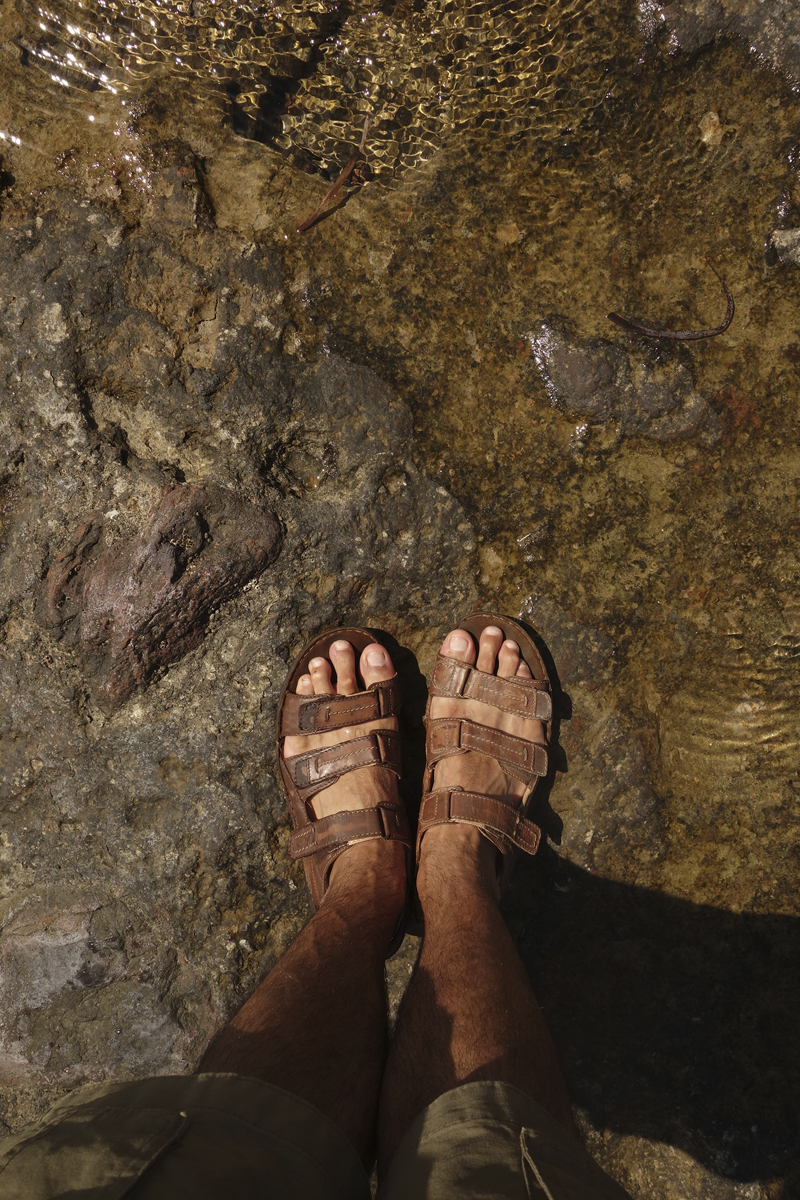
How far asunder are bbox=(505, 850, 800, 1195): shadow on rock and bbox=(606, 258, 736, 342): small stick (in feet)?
5.54

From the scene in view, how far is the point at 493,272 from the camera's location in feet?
7.02

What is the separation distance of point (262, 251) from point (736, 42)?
1492mm

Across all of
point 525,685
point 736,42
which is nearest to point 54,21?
point 736,42

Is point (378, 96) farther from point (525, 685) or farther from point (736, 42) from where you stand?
point (525, 685)

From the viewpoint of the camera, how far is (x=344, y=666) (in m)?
2.17

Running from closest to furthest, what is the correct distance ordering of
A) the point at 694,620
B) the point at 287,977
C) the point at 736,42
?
the point at 287,977 → the point at 736,42 → the point at 694,620

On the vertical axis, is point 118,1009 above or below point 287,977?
below

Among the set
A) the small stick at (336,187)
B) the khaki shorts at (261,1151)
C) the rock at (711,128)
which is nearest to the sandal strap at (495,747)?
the khaki shorts at (261,1151)

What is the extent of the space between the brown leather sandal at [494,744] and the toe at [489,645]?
17 mm

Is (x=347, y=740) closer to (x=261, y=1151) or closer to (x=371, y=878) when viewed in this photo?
(x=371, y=878)

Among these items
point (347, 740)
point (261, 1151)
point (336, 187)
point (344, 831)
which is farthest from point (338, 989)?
point (336, 187)

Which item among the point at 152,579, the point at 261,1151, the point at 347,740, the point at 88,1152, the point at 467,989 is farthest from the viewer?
the point at 347,740

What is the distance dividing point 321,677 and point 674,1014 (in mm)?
Answer: 1534

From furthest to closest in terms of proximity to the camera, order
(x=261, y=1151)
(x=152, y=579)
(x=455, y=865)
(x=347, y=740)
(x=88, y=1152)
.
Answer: (x=347, y=740) → (x=455, y=865) → (x=152, y=579) → (x=261, y=1151) → (x=88, y=1152)
